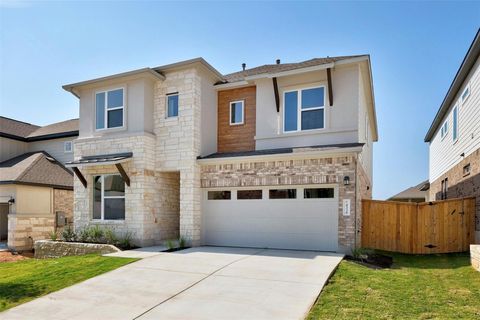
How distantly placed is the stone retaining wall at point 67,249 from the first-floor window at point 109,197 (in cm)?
147

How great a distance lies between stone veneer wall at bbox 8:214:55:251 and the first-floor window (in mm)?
4511

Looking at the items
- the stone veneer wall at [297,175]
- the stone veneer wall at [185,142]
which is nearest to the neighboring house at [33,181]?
the stone veneer wall at [185,142]

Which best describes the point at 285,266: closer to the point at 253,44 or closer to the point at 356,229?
the point at 356,229

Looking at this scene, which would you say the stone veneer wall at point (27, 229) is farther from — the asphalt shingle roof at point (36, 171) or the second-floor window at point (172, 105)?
the second-floor window at point (172, 105)

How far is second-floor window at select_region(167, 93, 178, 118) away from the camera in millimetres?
12492

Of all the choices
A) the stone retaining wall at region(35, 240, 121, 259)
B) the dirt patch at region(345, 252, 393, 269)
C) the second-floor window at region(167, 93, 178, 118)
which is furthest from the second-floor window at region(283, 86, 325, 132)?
the stone retaining wall at region(35, 240, 121, 259)

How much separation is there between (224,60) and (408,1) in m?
7.31

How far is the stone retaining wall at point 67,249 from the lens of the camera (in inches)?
429

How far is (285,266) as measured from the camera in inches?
319

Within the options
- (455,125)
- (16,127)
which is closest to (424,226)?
(455,125)

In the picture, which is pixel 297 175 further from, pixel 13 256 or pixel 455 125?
pixel 13 256

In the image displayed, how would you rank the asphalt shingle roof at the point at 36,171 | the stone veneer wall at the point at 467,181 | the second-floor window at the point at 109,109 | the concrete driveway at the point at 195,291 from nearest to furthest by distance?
the concrete driveway at the point at 195,291
the stone veneer wall at the point at 467,181
the second-floor window at the point at 109,109
the asphalt shingle roof at the point at 36,171

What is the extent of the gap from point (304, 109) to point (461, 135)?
23.3 feet

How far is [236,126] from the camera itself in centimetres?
1302
